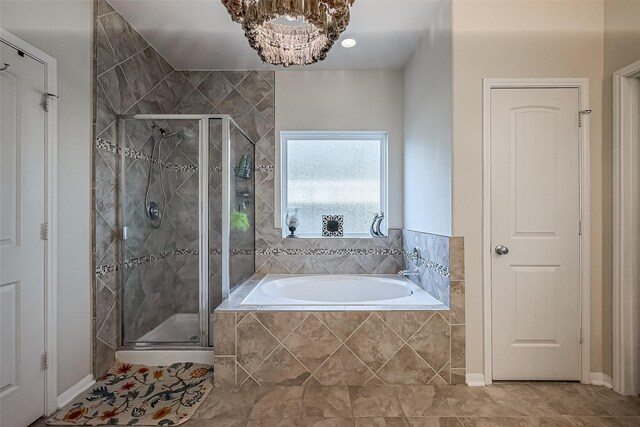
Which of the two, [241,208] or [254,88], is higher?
[254,88]

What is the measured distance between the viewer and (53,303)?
177 cm

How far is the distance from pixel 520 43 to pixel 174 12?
237cm

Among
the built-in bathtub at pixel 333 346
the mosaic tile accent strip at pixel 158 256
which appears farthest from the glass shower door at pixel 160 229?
the built-in bathtub at pixel 333 346

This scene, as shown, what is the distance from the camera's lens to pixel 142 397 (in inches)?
74.9

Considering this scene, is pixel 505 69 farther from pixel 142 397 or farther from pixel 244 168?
pixel 142 397

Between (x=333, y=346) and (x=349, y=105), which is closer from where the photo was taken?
(x=333, y=346)

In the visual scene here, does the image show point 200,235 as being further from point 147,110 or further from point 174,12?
point 174,12

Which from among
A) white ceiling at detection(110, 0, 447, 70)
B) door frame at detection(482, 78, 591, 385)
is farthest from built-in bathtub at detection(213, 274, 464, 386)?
white ceiling at detection(110, 0, 447, 70)

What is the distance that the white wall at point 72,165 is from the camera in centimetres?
181

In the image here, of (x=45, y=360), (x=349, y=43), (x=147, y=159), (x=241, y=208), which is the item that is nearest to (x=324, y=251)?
(x=241, y=208)

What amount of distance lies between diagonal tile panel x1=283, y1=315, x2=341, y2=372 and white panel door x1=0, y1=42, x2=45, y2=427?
52.4 inches

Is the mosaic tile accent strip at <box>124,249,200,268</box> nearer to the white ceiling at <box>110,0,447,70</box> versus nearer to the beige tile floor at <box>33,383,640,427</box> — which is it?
the beige tile floor at <box>33,383,640,427</box>

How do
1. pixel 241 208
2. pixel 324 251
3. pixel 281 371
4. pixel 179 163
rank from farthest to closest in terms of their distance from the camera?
pixel 324 251, pixel 241 208, pixel 179 163, pixel 281 371

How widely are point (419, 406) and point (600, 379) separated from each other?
125 cm
